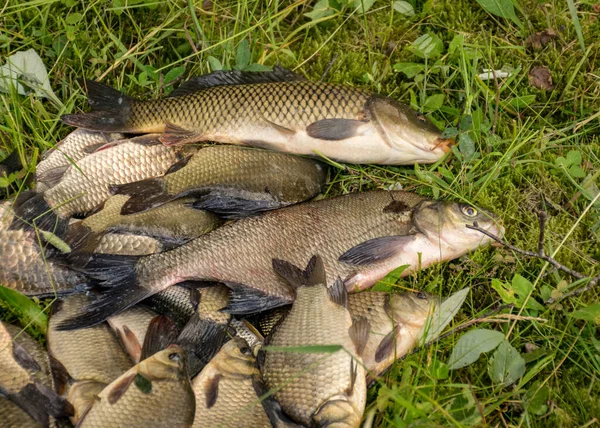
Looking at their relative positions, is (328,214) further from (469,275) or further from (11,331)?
(11,331)

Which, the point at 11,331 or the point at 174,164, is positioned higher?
the point at 174,164

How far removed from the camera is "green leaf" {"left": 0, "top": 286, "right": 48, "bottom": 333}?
3.39 metres

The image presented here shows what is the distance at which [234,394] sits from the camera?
310cm

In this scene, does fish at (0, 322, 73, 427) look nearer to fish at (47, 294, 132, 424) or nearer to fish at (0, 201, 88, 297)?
fish at (47, 294, 132, 424)

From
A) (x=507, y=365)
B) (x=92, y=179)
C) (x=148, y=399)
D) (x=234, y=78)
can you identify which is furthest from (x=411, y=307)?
(x=92, y=179)

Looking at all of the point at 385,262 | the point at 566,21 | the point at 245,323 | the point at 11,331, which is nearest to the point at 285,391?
the point at 245,323

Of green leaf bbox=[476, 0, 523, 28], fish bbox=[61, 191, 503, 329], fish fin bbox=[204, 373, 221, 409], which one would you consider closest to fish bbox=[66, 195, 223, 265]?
fish bbox=[61, 191, 503, 329]

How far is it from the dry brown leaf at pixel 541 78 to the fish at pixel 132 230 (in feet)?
7.53

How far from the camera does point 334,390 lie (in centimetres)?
294

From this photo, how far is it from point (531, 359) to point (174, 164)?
2.12 meters

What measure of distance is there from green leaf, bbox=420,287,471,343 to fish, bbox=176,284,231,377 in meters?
0.99

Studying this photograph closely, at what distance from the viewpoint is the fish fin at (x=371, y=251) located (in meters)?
3.51

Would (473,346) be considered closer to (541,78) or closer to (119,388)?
(119,388)

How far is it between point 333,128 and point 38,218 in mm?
1644
